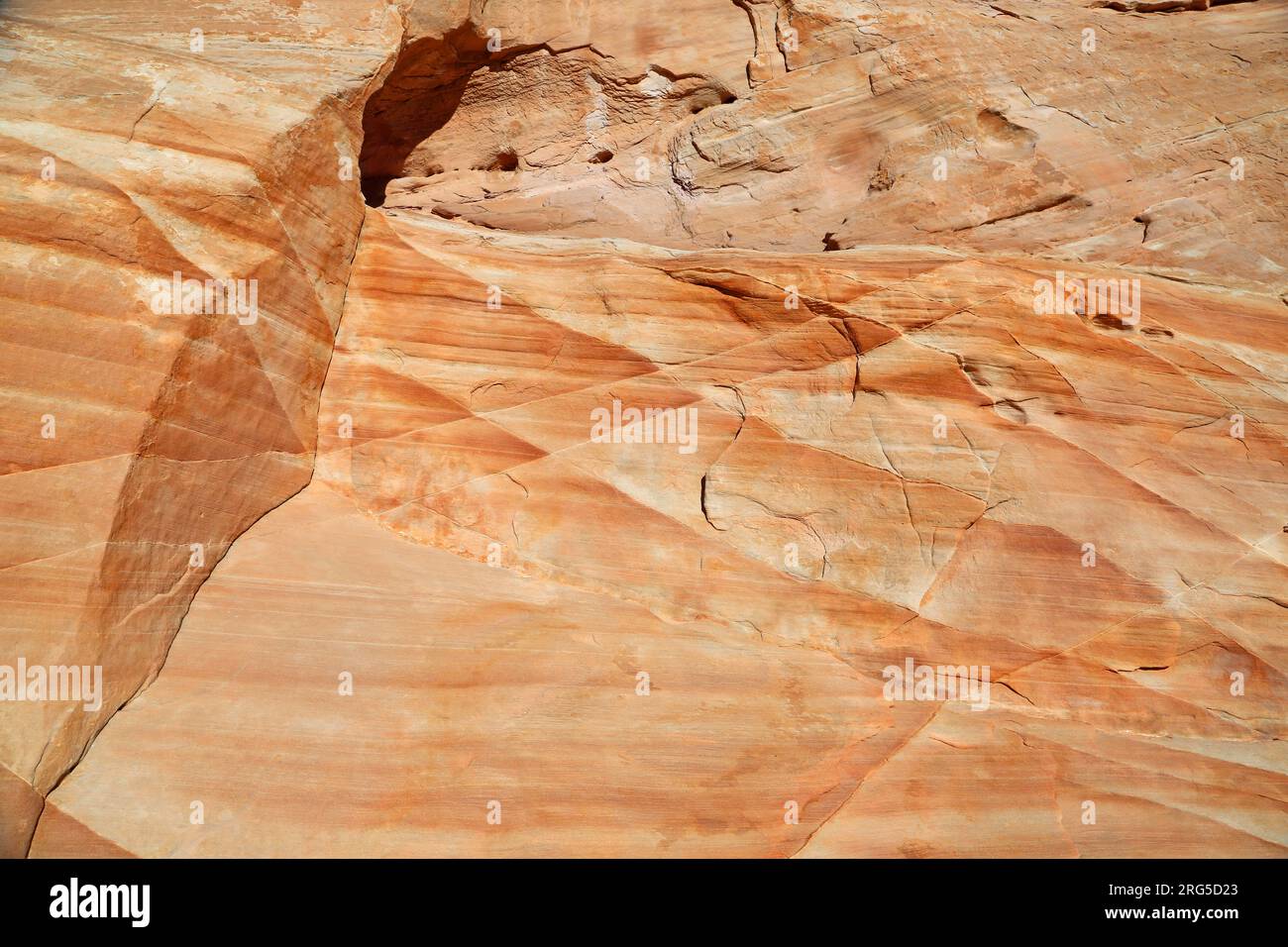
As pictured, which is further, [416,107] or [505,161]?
[505,161]

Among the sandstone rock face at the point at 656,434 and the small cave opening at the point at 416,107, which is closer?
the sandstone rock face at the point at 656,434

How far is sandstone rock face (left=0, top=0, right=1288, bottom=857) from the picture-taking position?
465cm

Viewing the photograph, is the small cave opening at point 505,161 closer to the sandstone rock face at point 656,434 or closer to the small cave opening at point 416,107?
the small cave opening at point 416,107

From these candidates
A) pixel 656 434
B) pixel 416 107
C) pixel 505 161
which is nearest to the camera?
pixel 656 434

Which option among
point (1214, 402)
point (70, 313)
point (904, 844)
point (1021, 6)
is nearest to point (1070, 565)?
point (1214, 402)

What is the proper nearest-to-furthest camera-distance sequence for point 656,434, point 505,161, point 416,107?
point 656,434 → point 416,107 → point 505,161

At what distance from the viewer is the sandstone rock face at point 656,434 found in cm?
465

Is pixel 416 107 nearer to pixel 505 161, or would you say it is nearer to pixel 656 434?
pixel 505 161

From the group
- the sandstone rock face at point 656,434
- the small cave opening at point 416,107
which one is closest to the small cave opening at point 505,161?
the small cave opening at point 416,107

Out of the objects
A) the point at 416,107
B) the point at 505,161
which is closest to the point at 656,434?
the point at 505,161

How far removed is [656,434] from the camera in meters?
5.99

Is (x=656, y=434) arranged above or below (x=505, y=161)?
below

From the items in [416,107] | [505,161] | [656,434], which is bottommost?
[656,434]

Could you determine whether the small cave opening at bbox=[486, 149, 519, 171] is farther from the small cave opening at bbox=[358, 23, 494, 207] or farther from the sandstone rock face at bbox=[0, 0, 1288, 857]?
the sandstone rock face at bbox=[0, 0, 1288, 857]
